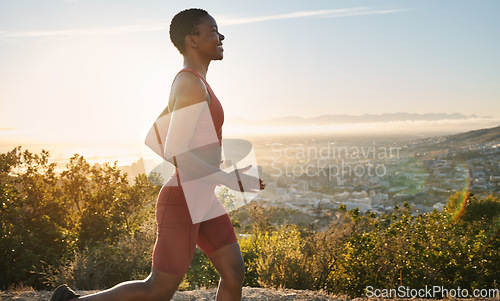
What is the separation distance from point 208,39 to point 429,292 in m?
4.32

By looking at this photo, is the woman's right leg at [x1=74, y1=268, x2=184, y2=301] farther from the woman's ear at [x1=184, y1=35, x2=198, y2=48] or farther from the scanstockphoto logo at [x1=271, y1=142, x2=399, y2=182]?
the scanstockphoto logo at [x1=271, y1=142, x2=399, y2=182]

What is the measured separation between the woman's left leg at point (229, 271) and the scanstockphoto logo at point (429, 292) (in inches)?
120

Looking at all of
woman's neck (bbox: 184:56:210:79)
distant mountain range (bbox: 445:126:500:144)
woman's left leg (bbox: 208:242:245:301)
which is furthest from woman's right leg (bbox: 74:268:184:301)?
distant mountain range (bbox: 445:126:500:144)

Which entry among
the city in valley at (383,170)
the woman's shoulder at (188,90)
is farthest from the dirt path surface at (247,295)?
the city in valley at (383,170)

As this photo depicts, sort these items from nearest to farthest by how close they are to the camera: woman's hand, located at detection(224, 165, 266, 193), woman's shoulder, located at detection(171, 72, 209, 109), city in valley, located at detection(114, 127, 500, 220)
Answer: woman's hand, located at detection(224, 165, 266, 193)
woman's shoulder, located at detection(171, 72, 209, 109)
city in valley, located at detection(114, 127, 500, 220)

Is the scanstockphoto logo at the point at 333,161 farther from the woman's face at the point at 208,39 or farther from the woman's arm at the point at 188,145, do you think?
the woman's arm at the point at 188,145

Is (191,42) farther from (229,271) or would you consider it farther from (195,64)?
(229,271)

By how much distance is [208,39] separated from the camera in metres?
2.33

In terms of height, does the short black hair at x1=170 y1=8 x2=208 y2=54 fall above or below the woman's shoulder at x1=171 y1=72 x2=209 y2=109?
above

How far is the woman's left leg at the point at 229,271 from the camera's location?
234 centimetres

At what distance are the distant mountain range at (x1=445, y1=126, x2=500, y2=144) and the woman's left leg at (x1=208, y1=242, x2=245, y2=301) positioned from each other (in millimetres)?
34931

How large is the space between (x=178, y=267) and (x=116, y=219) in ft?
18.8

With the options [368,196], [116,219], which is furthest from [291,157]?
[116,219]

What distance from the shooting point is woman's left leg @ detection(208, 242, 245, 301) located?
2344 mm
